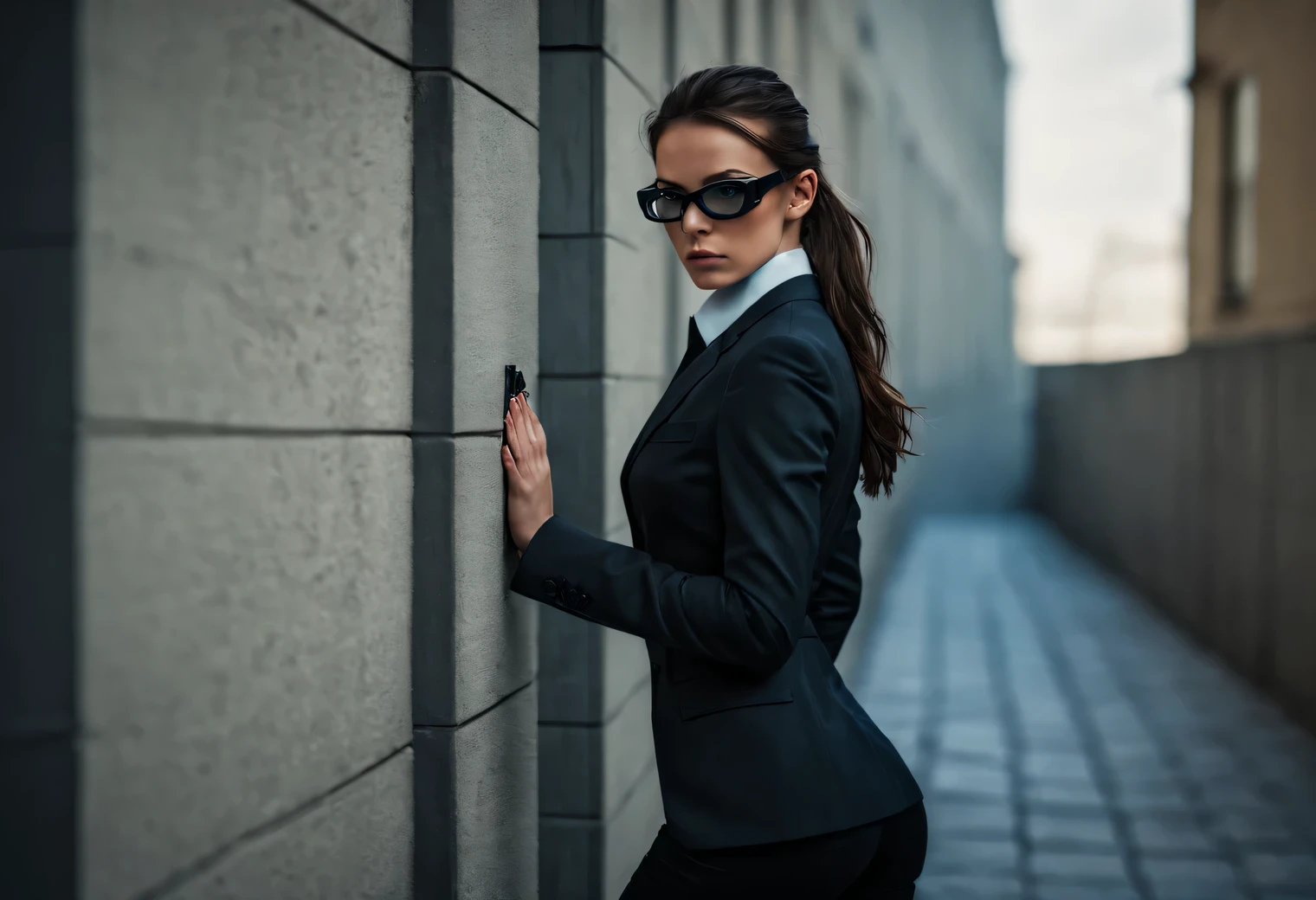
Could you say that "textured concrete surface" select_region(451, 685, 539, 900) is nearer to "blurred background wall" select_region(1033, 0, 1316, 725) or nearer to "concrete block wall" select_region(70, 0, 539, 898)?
"concrete block wall" select_region(70, 0, 539, 898)

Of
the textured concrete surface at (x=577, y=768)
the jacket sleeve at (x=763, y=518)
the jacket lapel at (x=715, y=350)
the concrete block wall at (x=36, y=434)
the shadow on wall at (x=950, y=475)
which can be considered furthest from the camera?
the shadow on wall at (x=950, y=475)

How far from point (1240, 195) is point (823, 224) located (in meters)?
13.8

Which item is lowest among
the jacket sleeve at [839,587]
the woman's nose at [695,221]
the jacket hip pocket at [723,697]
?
the jacket hip pocket at [723,697]

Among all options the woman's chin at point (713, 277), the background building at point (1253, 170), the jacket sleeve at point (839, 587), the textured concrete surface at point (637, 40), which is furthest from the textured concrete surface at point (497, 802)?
the background building at point (1253, 170)

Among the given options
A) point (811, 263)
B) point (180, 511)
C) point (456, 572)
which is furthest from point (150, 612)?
point (811, 263)

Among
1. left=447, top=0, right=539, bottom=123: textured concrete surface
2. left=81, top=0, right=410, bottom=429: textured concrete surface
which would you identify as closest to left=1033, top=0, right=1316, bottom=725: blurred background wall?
left=447, top=0, right=539, bottom=123: textured concrete surface

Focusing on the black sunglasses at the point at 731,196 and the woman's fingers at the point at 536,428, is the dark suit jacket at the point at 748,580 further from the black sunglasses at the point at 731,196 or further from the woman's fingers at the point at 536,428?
the woman's fingers at the point at 536,428

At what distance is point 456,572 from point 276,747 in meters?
0.52

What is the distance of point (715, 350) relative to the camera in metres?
2.02

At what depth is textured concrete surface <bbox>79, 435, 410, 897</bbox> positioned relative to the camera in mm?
1321

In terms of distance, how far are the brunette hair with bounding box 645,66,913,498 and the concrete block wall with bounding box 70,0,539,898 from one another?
1.48 feet

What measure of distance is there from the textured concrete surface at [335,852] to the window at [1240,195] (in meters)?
13.0

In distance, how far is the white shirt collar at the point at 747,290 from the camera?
81.5 inches

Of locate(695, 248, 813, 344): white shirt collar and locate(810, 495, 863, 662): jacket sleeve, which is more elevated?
locate(695, 248, 813, 344): white shirt collar
